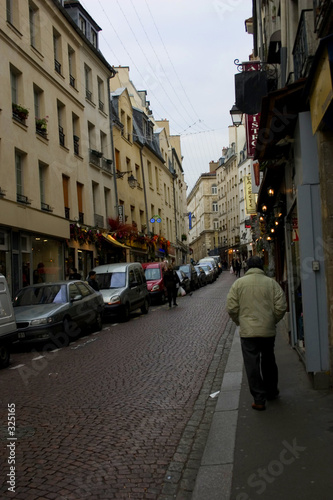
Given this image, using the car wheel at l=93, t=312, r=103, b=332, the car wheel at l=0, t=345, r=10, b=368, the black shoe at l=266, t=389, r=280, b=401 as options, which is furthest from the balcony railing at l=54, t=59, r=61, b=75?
the black shoe at l=266, t=389, r=280, b=401

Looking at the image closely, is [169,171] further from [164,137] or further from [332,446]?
[332,446]

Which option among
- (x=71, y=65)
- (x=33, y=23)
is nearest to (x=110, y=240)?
(x=71, y=65)

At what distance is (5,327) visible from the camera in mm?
9523

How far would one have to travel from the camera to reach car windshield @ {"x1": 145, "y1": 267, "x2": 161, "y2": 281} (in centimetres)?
2298

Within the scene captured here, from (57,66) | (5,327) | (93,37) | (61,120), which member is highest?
(93,37)

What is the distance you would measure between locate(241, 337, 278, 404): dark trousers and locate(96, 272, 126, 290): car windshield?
11225 millimetres

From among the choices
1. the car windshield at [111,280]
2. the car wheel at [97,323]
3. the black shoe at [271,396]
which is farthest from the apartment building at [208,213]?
the black shoe at [271,396]

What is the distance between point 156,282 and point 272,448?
59.3 ft

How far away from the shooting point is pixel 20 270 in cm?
1780

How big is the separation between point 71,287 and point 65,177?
1104 cm

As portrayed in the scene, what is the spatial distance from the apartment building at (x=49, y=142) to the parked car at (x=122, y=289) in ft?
9.85

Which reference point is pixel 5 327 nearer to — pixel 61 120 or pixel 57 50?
pixel 61 120

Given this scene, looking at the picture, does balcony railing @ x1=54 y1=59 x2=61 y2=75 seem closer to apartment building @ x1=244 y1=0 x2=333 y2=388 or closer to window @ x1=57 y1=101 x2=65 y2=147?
window @ x1=57 y1=101 x2=65 y2=147

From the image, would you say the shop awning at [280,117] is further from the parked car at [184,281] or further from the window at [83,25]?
the window at [83,25]
